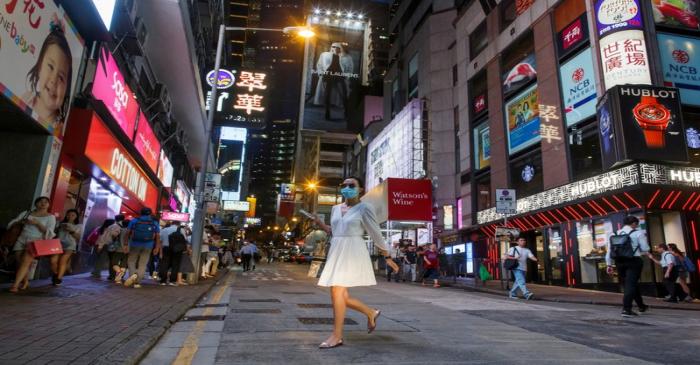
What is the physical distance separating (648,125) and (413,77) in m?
25.4

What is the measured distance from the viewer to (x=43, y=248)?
750 cm

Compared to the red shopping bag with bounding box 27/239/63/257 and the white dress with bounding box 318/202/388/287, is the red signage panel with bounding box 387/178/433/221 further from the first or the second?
the white dress with bounding box 318/202/388/287

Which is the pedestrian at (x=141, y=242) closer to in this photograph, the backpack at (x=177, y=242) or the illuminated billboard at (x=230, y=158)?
the backpack at (x=177, y=242)

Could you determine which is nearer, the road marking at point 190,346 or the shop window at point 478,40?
the road marking at point 190,346

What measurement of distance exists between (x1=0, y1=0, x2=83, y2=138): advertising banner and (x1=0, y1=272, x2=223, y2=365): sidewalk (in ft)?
12.2

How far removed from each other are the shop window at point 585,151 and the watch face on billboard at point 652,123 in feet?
8.36

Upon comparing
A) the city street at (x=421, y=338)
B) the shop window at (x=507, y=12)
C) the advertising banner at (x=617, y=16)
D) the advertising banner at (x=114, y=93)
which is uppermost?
the shop window at (x=507, y=12)

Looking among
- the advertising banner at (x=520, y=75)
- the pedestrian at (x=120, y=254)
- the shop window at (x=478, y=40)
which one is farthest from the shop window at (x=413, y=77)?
the pedestrian at (x=120, y=254)

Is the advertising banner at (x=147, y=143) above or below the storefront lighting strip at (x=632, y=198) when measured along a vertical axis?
above

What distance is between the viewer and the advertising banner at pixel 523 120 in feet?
68.8

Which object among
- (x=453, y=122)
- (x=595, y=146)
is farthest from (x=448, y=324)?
(x=453, y=122)

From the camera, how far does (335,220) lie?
4.56m

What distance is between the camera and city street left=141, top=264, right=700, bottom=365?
3695 mm

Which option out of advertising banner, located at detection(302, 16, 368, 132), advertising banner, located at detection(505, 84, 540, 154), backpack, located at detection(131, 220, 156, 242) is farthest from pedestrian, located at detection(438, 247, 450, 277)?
advertising banner, located at detection(302, 16, 368, 132)
